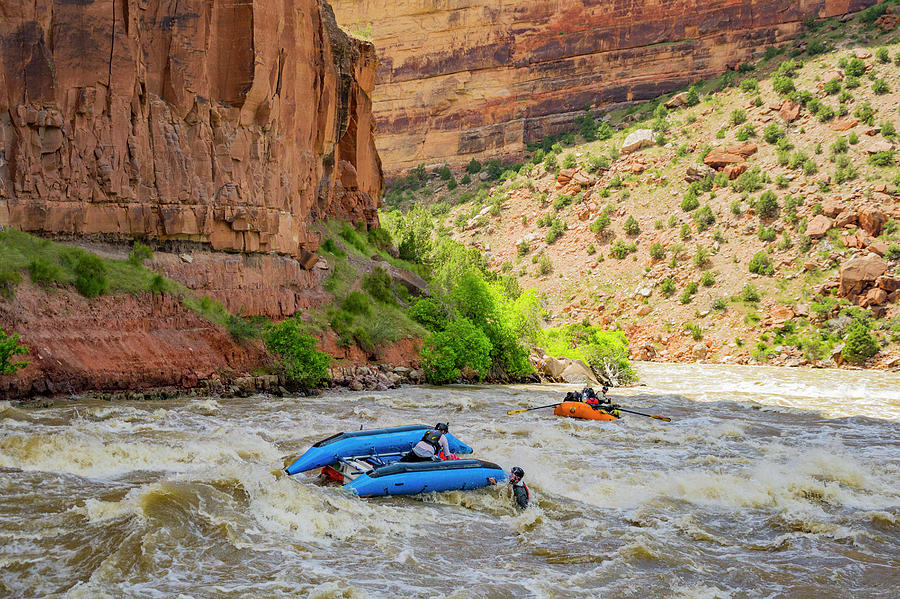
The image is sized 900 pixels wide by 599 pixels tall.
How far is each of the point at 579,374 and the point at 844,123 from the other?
3647 cm

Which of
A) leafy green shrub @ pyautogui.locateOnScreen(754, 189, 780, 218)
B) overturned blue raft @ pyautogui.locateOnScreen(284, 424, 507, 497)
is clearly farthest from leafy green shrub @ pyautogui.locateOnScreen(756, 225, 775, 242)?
overturned blue raft @ pyautogui.locateOnScreen(284, 424, 507, 497)

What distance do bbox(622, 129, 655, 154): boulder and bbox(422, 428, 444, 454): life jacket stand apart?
60742 mm

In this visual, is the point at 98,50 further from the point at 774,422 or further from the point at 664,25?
the point at 664,25

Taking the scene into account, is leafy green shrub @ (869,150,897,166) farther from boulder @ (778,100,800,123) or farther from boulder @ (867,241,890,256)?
boulder @ (778,100,800,123)

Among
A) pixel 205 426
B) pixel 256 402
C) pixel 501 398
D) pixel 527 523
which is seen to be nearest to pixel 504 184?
pixel 501 398

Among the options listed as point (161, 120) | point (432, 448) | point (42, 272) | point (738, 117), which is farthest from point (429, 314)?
point (738, 117)

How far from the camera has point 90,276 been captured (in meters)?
23.1

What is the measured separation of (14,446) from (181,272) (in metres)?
13.4

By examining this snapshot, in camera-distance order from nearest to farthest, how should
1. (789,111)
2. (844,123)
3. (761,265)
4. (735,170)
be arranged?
(761,265), (844,123), (735,170), (789,111)

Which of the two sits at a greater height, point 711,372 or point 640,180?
point 640,180

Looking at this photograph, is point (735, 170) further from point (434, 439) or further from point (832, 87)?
point (434, 439)

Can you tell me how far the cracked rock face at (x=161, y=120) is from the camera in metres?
24.0

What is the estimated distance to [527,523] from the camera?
12.1m

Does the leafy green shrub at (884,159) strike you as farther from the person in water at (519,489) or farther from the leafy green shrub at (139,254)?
the person in water at (519,489)
